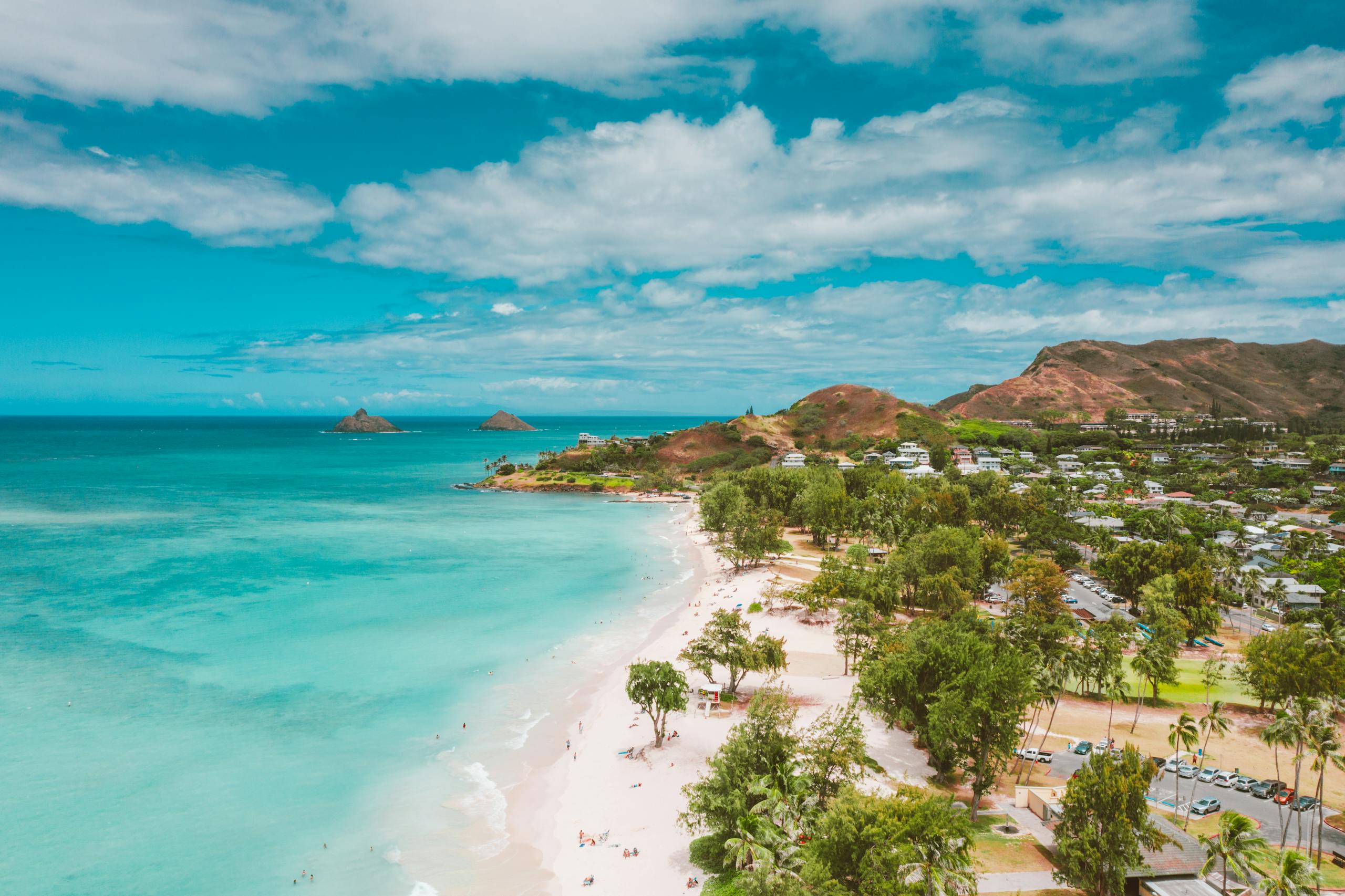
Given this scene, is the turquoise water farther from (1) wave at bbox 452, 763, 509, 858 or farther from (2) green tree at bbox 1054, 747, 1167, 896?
(2) green tree at bbox 1054, 747, 1167, 896

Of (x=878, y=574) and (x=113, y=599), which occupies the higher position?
(x=878, y=574)

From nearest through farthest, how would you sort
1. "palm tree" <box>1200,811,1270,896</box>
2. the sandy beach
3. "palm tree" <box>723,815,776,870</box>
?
"palm tree" <box>1200,811,1270,896</box>, "palm tree" <box>723,815,776,870</box>, the sandy beach

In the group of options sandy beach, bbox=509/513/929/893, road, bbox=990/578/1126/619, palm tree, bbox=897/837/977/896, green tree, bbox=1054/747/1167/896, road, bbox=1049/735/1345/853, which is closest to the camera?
palm tree, bbox=897/837/977/896

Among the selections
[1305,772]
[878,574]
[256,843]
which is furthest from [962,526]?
[256,843]

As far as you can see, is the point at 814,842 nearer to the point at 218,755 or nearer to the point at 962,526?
the point at 218,755

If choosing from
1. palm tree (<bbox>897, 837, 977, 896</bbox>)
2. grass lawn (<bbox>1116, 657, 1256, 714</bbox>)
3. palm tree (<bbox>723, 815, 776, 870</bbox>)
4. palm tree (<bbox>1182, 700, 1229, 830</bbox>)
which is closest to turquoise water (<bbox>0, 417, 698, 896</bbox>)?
palm tree (<bbox>723, 815, 776, 870</bbox>)

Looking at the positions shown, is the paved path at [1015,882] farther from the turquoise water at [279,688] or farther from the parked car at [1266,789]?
the turquoise water at [279,688]

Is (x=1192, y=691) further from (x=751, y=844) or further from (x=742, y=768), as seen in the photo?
(x=751, y=844)
